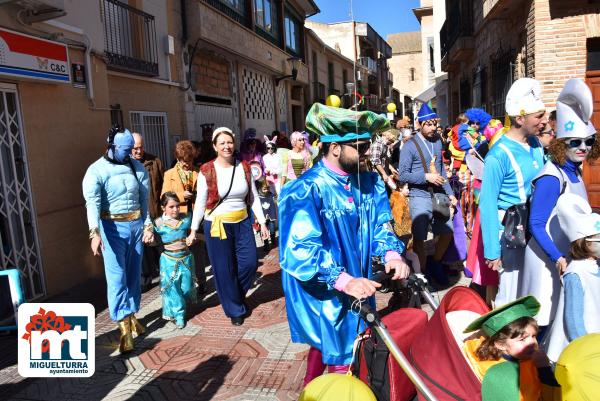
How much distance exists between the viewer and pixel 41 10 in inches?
218

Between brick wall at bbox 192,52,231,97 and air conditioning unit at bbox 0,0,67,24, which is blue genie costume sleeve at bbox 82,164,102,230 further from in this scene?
brick wall at bbox 192,52,231,97

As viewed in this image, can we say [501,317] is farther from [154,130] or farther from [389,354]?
[154,130]

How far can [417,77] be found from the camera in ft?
238

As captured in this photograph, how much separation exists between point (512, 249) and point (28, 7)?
5406 millimetres

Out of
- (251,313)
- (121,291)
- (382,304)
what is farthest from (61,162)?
(382,304)

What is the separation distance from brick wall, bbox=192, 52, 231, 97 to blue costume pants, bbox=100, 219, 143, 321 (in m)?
7.69

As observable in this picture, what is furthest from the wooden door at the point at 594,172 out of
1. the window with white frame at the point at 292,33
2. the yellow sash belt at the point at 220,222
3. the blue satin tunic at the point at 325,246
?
the window with white frame at the point at 292,33

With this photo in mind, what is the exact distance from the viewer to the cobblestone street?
363cm

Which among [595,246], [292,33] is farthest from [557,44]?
[292,33]

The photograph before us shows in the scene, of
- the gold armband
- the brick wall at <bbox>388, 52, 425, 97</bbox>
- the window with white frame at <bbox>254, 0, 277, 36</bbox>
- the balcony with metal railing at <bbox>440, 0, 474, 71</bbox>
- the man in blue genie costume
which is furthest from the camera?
the brick wall at <bbox>388, 52, 425, 97</bbox>

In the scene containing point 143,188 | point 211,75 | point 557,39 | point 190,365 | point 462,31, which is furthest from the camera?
point 462,31

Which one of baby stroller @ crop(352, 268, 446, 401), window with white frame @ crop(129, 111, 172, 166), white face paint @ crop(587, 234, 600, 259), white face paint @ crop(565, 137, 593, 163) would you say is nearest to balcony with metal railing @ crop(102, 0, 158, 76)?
window with white frame @ crop(129, 111, 172, 166)

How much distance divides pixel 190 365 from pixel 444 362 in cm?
266

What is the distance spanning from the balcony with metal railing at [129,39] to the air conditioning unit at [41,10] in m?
1.89
